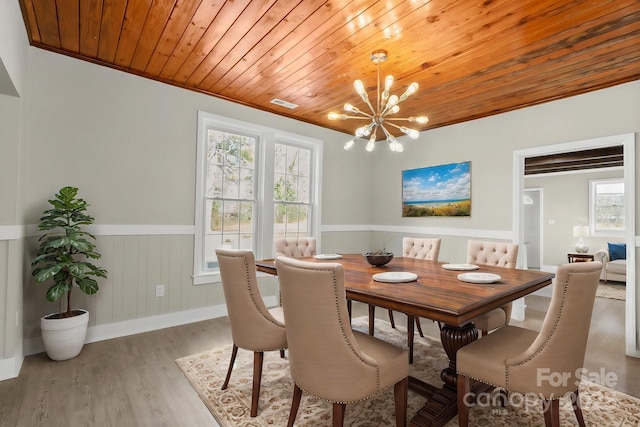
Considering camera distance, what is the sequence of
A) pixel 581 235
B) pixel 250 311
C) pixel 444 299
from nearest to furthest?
pixel 444 299 < pixel 250 311 < pixel 581 235

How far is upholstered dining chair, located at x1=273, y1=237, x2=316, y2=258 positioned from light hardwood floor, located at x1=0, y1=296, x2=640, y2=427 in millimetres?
1013

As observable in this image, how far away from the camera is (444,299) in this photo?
159 cm

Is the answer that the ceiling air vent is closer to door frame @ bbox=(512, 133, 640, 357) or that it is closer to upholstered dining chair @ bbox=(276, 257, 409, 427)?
upholstered dining chair @ bbox=(276, 257, 409, 427)

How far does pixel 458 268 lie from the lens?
248 centimetres

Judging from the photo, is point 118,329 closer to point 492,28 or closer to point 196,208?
point 196,208

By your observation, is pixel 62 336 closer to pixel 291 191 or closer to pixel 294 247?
pixel 294 247

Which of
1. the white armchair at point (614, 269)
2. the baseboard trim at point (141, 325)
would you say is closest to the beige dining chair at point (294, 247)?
the baseboard trim at point (141, 325)

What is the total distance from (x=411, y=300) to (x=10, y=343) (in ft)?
9.38

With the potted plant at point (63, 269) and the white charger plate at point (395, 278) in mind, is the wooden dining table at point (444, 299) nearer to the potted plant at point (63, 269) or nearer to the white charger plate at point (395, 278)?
the white charger plate at point (395, 278)

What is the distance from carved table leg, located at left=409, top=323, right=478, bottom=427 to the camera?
6.06ft

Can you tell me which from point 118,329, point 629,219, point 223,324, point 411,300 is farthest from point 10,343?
point 629,219

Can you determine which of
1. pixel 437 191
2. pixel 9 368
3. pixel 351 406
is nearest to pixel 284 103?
pixel 437 191

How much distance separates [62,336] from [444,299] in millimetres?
2929

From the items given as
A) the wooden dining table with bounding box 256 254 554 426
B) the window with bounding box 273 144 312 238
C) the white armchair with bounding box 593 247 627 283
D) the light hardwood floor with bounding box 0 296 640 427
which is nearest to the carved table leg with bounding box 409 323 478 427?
the wooden dining table with bounding box 256 254 554 426
